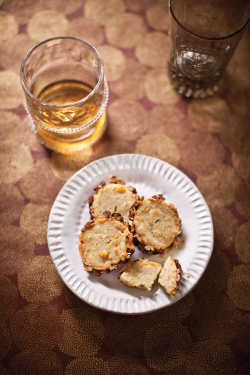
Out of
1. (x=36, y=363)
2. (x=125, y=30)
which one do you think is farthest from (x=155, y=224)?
(x=125, y=30)

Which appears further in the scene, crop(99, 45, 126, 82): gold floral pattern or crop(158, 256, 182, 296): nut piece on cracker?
crop(99, 45, 126, 82): gold floral pattern

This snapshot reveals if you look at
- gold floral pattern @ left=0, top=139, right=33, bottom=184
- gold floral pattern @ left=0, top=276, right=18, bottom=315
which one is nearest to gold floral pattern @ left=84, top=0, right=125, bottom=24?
gold floral pattern @ left=0, top=139, right=33, bottom=184

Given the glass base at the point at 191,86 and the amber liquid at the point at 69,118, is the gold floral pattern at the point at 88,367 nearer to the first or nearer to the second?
the amber liquid at the point at 69,118

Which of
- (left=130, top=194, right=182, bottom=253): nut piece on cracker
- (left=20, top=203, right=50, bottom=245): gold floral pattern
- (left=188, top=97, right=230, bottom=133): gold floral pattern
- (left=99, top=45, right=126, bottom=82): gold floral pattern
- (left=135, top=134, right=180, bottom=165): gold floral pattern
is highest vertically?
(left=99, top=45, right=126, bottom=82): gold floral pattern

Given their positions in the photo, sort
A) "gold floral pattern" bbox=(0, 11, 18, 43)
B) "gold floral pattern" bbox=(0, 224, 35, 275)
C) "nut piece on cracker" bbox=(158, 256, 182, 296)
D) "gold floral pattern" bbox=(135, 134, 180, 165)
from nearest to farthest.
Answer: "nut piece on cracker" bbox=(158, 256, 182, 296) < "gold floral pattern" bbox=(0, 224, 35, 275) < "gold floral pattern" bbox=(135, 134, 180, 165) < "gold floral pattern" bbox=(0, 11, 18, 43)

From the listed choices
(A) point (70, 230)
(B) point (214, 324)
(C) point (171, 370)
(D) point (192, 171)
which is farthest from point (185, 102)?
(C) point (171, 370)

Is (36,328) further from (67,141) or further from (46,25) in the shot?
(46,25)

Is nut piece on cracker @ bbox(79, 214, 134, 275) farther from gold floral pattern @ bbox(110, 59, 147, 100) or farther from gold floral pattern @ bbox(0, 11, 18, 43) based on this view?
gold floral pattern @ bbox(0, 11, 18, 43)

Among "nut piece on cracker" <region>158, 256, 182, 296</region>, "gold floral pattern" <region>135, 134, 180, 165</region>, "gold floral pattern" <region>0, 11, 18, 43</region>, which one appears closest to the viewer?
"nut piece on cracker" <region>158, 256, 182, 296</region>
